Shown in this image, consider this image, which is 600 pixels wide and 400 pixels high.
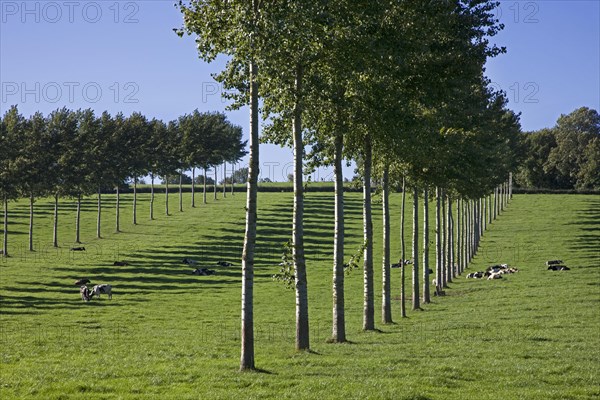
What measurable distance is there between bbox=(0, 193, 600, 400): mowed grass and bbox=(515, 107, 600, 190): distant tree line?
45163 mm

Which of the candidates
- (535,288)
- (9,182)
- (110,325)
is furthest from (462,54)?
(9,182)

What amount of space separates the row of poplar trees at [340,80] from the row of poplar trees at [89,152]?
2375 inches

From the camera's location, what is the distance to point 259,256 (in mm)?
98625

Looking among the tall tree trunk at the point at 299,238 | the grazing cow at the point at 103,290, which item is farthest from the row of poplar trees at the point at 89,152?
the tall tree trunk at the point at 299,238

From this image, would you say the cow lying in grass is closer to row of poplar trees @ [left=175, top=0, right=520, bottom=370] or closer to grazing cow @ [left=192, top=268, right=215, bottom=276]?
grazing cow @ [left=192, top=268, right=215, bottom=276]

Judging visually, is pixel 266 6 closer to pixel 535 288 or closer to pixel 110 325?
pixel 110 325

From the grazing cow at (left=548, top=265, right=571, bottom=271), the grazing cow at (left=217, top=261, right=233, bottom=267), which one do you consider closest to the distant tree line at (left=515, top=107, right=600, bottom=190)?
the grazing cow at (left=548, top=265, right=571, bottom=271)

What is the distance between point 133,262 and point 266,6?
68.4 metres

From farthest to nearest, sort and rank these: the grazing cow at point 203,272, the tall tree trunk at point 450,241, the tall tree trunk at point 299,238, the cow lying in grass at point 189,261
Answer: the cow lying in grass at point 189,261 < the grazing cow at point 203,272 < the tall tree trunk at point 450,241 < the tall tree trunk at point 299,238

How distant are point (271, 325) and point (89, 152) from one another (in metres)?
66.1

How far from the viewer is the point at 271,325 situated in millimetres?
48031

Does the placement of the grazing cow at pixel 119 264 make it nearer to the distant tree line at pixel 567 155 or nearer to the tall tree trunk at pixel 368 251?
the tall tree trunk at pixel 368 251

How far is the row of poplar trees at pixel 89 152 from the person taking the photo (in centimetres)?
9619

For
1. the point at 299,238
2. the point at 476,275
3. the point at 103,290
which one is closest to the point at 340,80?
the point at 299,238
